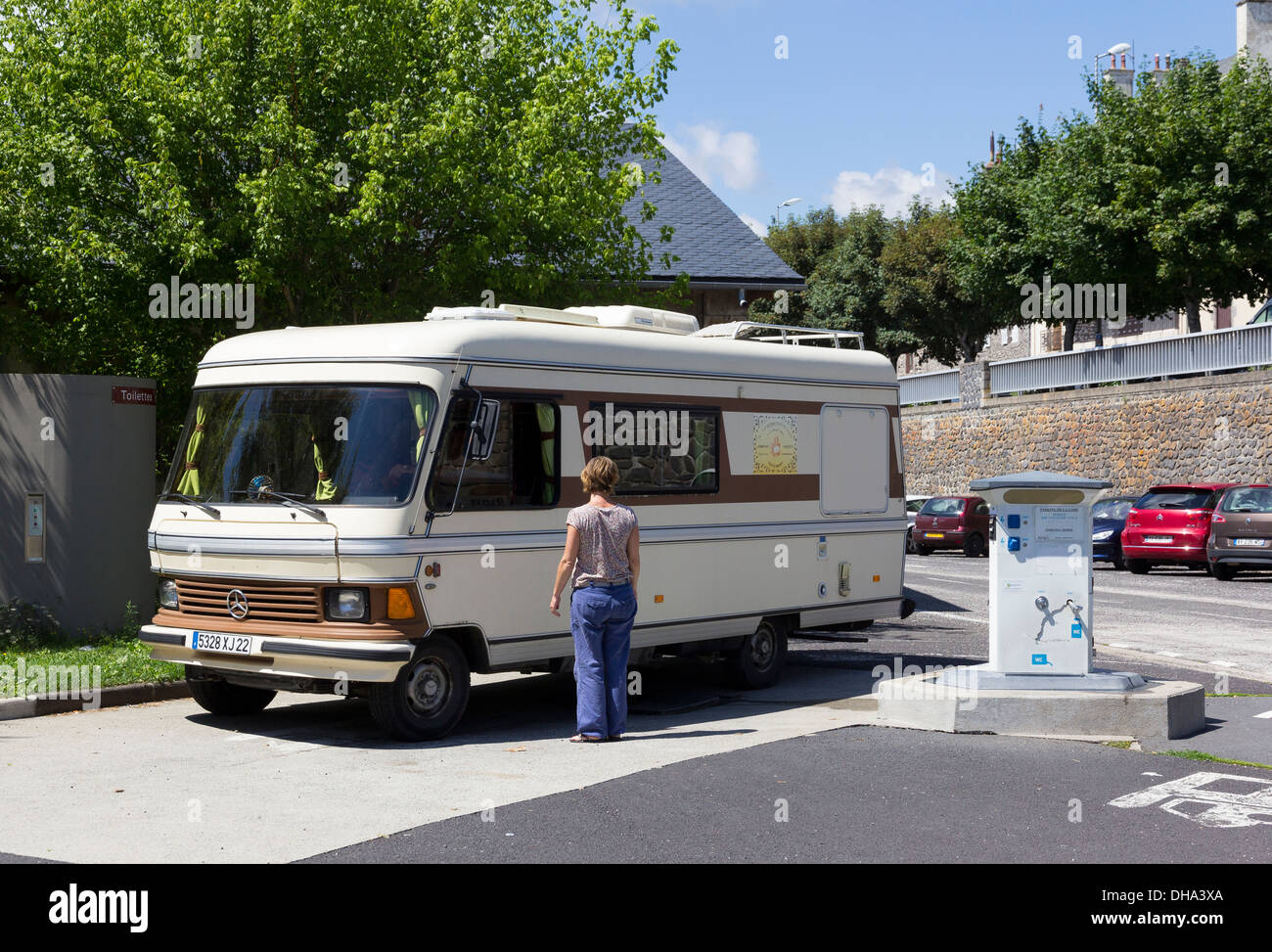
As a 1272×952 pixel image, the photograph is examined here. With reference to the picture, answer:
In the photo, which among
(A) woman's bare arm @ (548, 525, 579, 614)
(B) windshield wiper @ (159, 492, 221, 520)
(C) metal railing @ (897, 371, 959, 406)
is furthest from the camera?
(C) metal railing @ (897, 371, 959, 406)

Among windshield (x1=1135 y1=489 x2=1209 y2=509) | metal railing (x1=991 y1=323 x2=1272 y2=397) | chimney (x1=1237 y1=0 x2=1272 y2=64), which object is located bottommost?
windshield (x1=1135 y1=489 x2=1209 y2=509)

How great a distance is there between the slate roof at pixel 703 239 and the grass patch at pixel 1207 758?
60.0 ft

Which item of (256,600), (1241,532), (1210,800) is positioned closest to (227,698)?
(256,600)

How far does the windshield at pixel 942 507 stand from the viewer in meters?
35.0

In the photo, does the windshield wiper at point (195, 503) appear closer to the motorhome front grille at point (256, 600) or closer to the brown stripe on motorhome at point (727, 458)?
the motorhome front grille at point (256, 600)

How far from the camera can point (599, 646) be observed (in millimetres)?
9227

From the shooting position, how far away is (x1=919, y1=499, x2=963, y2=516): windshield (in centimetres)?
3503

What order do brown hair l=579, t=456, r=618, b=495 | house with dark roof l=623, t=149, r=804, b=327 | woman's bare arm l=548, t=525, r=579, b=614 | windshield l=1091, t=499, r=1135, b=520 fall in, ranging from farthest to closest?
windshield l=1091, t=499, r=1135, b=520 → house with dark roof l=623, t=149, r=804, b=327 → brown hair l=579, t=456, r=618, b=495 → woman's bare arm l=548, t=525, r=579, b=614

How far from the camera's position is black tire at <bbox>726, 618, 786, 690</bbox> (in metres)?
11.8

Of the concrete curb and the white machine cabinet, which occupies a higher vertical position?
the white machine cabinet

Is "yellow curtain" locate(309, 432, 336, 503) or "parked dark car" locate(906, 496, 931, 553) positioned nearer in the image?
"yellow curtain" locate(309, 432, 336, 503)

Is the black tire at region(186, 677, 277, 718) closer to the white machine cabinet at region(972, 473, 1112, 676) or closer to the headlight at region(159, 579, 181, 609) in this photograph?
the headlight at region(159, 579, 181, 609)

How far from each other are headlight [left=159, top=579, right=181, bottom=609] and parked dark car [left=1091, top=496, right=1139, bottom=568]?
73.6ft

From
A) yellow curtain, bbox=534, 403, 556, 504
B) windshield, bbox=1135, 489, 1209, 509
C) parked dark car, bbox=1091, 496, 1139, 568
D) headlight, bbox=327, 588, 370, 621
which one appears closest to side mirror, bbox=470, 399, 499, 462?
yellow curtain, bbox=534, 403, 556, 504
